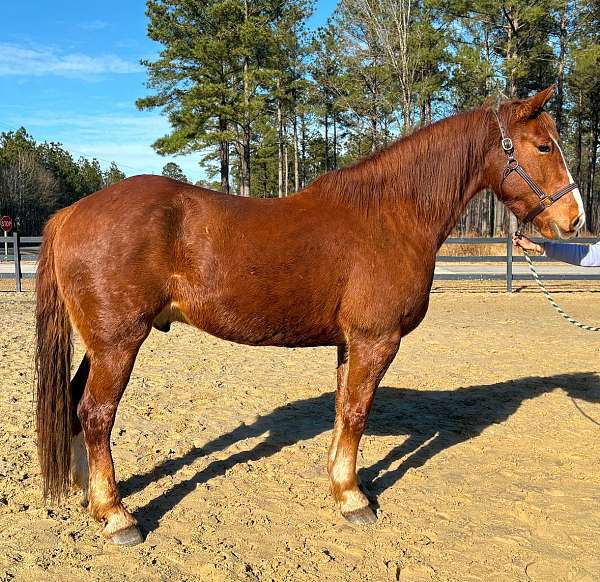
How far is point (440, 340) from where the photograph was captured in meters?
7.78

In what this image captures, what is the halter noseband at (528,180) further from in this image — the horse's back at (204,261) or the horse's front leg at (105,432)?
the horse's front leg at (105,432)

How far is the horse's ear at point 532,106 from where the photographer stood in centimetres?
296

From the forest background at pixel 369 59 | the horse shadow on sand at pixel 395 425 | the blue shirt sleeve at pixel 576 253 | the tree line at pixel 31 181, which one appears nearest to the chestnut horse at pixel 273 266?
the horse shadow on sand at pixel 395 425

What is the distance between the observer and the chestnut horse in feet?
8.98

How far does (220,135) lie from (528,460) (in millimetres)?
22976

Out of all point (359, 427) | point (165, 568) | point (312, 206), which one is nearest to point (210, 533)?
point (165, 568)

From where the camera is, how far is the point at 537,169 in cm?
308

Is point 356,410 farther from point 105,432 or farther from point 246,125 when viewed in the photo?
point 246,125

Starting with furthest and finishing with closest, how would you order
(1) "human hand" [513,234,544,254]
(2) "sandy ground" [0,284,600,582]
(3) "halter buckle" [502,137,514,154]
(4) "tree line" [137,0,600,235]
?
(4) "tree line" [137,0,600,235] → (1) "human hand" [513,234,544,254] → (3) "halter buckle" [502,137,514,154] → (2) "sandy ground" [0,284,600,582]

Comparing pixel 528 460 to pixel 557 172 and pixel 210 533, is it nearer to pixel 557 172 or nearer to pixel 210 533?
pixel 557 172

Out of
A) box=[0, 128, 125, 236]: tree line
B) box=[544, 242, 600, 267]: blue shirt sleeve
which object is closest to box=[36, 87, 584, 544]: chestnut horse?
box=[544, 242, 600, 267]: blue shirt sleeve

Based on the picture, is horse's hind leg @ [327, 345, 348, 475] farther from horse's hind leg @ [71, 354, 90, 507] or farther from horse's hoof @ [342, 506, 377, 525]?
horse's hind leg @ [71, 354, 90, 507]

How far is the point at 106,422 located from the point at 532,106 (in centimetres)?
303

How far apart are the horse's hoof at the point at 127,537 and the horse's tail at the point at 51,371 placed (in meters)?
0.55
